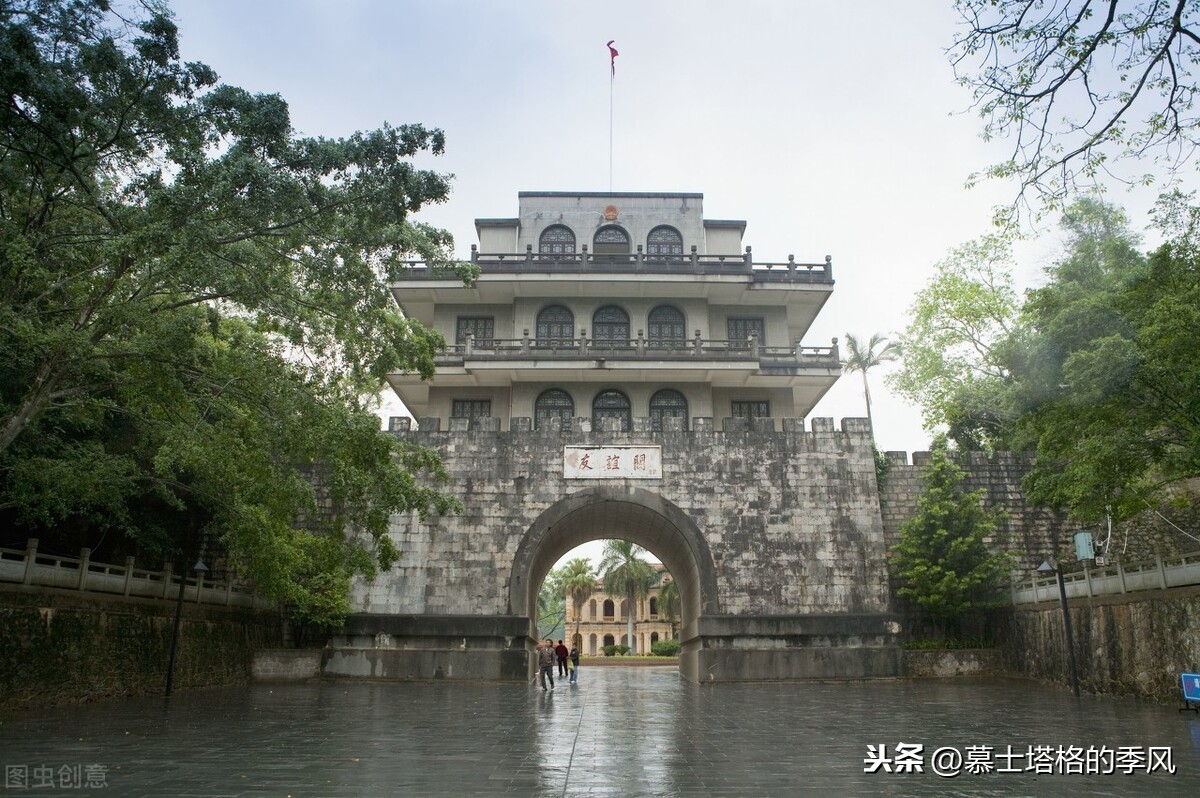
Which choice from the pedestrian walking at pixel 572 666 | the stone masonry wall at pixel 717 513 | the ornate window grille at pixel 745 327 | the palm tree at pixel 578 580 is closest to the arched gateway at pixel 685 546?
the stone masonry wall at pixel 717 513

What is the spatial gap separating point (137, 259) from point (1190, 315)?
13445mm

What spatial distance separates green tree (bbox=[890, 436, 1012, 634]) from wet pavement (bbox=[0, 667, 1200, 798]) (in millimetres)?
4668

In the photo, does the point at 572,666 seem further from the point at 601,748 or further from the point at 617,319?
the point at 601,748

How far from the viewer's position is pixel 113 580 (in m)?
13.7

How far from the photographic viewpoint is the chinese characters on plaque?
19016 millimetres

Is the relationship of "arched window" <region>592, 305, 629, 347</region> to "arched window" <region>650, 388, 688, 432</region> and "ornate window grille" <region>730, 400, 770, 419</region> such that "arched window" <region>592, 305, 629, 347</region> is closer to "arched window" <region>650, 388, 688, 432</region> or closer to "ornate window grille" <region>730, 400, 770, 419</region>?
"arched window" <region>650, 388, 688, 432</region>

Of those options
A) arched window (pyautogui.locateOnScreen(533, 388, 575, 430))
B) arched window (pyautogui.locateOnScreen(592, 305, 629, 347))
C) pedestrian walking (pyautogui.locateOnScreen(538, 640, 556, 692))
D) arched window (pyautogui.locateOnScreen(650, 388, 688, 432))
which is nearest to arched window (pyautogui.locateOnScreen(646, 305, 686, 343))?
arched window (pyautogui.locateOnScreen(592, 305, 629, 347))

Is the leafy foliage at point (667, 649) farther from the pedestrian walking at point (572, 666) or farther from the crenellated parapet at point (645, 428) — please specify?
the crenellated parapet at point (645, 428)

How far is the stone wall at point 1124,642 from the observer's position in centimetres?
1191

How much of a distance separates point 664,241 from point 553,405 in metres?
6.80

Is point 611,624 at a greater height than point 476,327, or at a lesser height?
lesser

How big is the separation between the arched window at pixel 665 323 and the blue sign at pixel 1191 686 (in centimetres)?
1632

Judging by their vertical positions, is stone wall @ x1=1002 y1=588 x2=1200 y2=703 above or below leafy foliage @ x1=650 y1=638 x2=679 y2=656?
above

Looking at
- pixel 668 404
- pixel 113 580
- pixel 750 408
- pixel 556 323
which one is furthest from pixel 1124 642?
pixel 113 580
